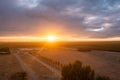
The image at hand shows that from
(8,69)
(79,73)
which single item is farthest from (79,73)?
(8,69)

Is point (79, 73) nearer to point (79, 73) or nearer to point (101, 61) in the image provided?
point (79, 73)

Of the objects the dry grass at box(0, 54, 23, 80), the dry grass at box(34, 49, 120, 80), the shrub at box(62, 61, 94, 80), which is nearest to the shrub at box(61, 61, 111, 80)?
the shrub at box(62, 61, 94, 80)

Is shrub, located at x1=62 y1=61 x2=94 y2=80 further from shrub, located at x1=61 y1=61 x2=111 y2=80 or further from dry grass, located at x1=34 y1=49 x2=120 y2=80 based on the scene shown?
dry grass, located at x1=34 y1=49 x2=120 y2=80

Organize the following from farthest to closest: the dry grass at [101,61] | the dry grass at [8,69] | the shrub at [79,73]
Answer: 1. the dry grass at [101,61]
2. the dry grass at [8,69]
3. the shrub at [79,73]

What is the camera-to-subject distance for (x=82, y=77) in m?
21.1

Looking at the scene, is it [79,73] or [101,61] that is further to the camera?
[101,61]

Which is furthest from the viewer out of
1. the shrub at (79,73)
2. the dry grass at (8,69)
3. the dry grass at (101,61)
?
the dry grass at (101,61)

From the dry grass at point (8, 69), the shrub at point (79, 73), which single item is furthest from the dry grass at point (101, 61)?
the dry grass at point (8, 69)

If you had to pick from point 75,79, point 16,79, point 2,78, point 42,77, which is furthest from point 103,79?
point 2,78

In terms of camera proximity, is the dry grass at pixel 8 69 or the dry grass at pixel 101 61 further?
the dry grass at pixel 101 61

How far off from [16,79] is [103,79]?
10.8 meters

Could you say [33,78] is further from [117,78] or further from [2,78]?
[117,78]

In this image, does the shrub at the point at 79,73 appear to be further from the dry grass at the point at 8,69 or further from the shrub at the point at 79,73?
the dry grass at the point at 8,69

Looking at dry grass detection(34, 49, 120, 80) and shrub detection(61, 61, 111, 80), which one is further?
dry grass detection(34, 49, 120, 80)
